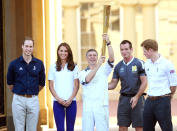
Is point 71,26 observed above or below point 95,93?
above

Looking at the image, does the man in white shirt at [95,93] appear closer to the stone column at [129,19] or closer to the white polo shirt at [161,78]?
the white polo shirt at [161,78]

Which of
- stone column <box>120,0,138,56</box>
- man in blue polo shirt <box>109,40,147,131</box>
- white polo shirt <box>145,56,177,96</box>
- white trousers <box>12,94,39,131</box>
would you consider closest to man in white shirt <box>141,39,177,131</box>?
white polo shirt <box>145,56,177,96</box>

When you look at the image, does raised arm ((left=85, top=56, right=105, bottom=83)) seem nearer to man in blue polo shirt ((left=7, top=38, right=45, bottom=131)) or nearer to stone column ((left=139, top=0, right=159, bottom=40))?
man in blue polo shirt ((left=7, top=38, right=45, bottom=131))

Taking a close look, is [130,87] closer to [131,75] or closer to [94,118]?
[131,75]

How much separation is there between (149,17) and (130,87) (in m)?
13.9

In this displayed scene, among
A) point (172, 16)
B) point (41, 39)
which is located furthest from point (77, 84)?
point (172, 16)

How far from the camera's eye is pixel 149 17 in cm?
2095

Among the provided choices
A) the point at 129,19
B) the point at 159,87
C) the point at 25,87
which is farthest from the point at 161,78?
the point at 129,19

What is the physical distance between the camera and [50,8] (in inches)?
449

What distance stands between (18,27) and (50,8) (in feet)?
5.26

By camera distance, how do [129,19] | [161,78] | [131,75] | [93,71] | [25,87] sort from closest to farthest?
1. [161,78]
2. [93,71]
3. [25,87]
4. [131,75]
5. [129,19]

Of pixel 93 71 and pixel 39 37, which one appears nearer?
pixel 93 71

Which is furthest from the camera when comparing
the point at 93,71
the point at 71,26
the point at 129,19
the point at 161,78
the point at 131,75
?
the point at 71,26

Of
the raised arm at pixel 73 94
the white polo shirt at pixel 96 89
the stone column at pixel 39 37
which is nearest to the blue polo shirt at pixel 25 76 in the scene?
the raised arm at pixel 73 94
